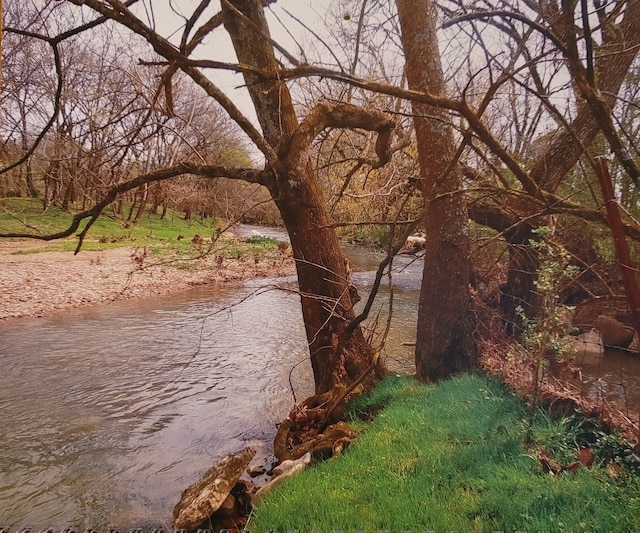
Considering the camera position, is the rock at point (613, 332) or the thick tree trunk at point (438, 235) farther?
the rock at point (613, 332)

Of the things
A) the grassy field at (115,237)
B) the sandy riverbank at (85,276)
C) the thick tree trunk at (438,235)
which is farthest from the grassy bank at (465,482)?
the grassy field at (115,237)

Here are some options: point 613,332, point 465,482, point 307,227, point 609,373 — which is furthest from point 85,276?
point 613,332

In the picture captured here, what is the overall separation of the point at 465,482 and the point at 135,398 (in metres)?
4.79

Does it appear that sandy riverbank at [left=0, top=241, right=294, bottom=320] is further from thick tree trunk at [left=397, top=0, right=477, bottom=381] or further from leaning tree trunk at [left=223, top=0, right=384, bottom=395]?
thick tree trunk at [left=397, top=0, right=477, bottom=381]

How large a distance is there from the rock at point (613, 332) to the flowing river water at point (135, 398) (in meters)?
0.43

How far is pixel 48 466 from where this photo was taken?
441 cm

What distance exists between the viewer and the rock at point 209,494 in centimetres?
325

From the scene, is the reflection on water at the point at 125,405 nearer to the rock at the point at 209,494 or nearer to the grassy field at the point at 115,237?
the rock at the point at 209,494

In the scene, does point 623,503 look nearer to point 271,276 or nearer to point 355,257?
point 271,276

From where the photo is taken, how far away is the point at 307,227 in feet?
15.5

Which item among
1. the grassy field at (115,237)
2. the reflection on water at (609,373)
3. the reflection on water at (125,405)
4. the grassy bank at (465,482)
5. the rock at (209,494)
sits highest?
the grassy field at (115,237)

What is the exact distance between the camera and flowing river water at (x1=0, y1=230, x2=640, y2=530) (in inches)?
158

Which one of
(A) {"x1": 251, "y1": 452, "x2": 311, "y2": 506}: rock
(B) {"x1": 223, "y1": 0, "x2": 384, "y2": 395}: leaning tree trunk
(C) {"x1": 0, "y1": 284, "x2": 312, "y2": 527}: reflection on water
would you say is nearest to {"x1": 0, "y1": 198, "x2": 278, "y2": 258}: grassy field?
(C) {"x1": 0, "y1": 284, "x2": 312, "y2": 527}: reflection on water

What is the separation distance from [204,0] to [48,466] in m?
4.90
